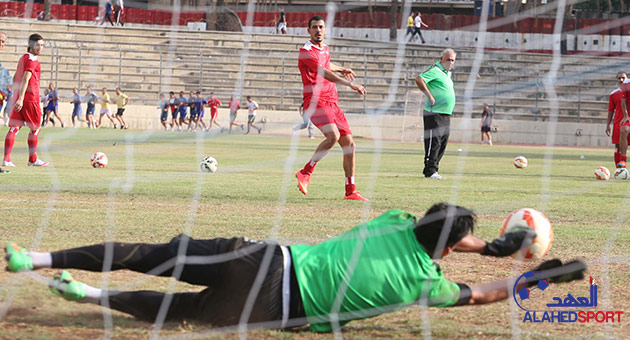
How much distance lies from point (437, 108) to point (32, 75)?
20.9ft

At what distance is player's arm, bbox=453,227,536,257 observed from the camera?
447 centimetres

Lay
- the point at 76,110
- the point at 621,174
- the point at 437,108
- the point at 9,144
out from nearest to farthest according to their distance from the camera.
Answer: the point at 9,144 < the point at 437,108 < the point at 621,174 < the point at 76,110

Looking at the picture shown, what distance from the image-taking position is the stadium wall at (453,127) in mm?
36156

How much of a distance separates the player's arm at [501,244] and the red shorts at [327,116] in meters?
5.54

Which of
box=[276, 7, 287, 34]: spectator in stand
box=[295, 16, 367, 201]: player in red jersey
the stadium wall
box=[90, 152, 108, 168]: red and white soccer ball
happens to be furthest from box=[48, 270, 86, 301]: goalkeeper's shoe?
box=[276, 7, 287, 34]: spectator in stand

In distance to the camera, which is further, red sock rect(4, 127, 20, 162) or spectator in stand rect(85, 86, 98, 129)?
spectator in stand rect(85, 86, 98, 129)

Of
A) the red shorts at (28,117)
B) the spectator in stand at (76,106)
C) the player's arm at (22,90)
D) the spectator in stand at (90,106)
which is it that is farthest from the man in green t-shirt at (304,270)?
the spectator in stand at (76,106)

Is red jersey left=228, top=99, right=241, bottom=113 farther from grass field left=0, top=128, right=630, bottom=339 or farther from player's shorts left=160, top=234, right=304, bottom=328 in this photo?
player's shorts left=160, top=234, right=304, bottom=328

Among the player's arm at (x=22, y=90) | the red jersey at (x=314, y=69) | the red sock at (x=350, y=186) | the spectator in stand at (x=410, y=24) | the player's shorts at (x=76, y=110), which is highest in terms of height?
the spectator in stand at (x=410, y=24)

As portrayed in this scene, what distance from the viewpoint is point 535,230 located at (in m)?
4.94

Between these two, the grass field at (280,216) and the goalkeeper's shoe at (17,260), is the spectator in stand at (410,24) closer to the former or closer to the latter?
the grass field at (280,216)

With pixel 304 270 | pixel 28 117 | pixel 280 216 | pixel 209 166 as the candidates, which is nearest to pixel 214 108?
pixel 209 166

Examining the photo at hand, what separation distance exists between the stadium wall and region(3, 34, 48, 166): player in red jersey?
74.0 ft

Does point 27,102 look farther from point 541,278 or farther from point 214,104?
point 214,104
